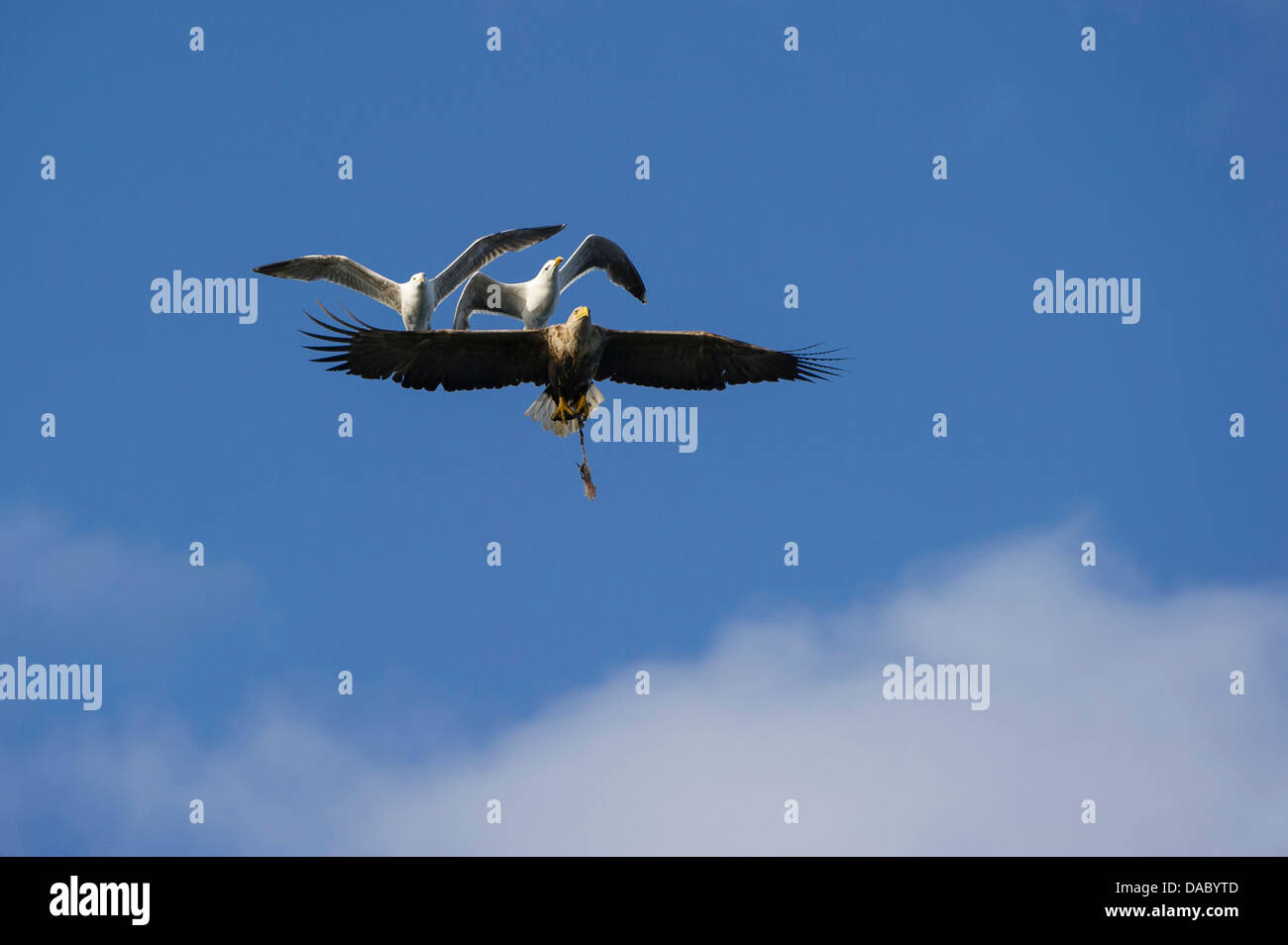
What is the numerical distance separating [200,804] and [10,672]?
695 centimetres

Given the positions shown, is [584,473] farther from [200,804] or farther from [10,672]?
[10,672]

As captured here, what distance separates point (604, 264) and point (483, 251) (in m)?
2.75

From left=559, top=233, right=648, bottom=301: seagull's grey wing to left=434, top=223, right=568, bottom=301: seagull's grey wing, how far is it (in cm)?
222

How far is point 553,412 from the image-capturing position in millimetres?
30484

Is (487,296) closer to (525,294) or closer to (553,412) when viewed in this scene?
(525,294)

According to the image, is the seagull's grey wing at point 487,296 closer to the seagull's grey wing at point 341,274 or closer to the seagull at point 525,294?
the seagull at point 525,294

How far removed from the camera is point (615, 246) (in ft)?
114

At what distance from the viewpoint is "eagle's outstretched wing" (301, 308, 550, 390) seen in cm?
2836

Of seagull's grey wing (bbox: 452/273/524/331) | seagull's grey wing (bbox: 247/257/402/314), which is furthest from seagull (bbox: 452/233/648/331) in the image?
seagull's grey wing (bbox: 247/257/402/314)

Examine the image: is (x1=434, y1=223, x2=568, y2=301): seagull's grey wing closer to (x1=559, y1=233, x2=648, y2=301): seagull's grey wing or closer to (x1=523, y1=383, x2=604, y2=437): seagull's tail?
(x1=559, y1=233, x2=648, y2=301): seagull's grey wing

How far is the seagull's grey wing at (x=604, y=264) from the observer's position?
33750 mm

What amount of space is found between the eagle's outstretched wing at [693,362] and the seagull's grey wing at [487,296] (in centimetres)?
321
